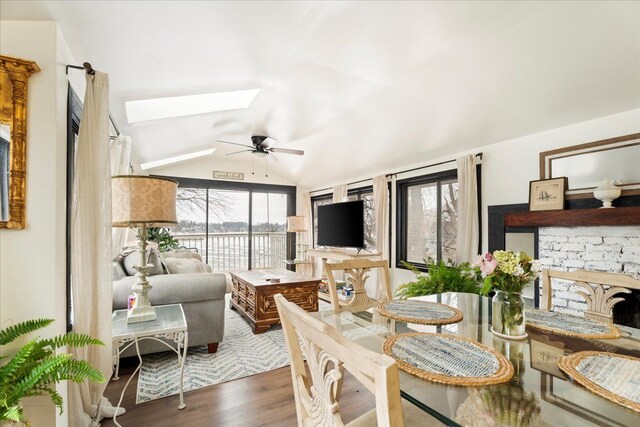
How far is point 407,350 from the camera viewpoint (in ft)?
3.52

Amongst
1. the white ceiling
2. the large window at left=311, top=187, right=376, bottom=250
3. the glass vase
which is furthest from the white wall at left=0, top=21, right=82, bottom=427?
the large window at left=311, top=187, right=376, bottom=250

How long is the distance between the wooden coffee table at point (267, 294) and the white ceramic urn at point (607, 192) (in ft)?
8.98

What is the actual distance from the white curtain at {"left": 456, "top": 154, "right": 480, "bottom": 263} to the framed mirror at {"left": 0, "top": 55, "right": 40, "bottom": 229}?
3.61 meters

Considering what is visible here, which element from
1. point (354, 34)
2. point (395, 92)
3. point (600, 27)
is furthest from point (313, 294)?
point (600, 27)

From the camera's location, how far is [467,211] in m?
3.30

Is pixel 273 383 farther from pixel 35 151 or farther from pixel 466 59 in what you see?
pixel 466 59

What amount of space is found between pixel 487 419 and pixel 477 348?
1.25 ft

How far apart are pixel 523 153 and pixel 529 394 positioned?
9.13 ft

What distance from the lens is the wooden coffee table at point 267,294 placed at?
3328 mm

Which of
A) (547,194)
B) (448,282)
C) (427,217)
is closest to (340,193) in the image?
(427,217)

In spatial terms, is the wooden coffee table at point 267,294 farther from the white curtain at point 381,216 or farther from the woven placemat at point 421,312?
the woven placemat at point 421,312

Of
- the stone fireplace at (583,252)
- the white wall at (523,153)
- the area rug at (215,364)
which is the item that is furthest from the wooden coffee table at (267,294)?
the stone fireplace at (583,252)

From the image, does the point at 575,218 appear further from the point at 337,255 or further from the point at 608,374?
the point at 337,255

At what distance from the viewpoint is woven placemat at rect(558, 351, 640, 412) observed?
783 millimetres
